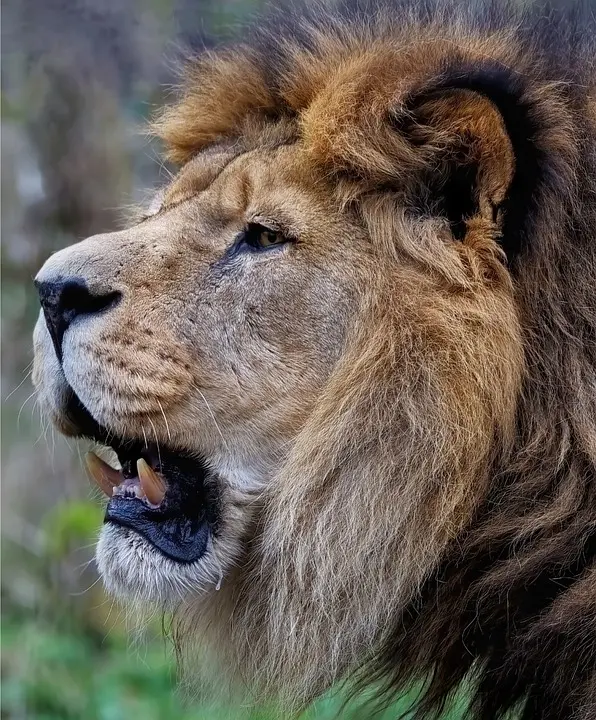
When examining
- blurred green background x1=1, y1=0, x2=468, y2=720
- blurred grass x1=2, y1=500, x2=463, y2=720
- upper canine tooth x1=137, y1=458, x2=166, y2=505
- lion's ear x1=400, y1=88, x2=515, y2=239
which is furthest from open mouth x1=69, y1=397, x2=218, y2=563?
blurred green background x1=1, y1=0, x2=468, y2=720

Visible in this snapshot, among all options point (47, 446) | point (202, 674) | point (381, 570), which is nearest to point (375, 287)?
point (381, 570)

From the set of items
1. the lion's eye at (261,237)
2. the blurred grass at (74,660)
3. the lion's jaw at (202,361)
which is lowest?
the blurred grass at (74,660)

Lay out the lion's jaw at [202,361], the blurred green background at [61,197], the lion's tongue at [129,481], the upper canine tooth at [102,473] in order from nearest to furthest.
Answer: the lion's jaw at [202,361]
the lion's tongue at [129,481]
the upper canine tooth at [102,473]
the blurred green background at [61,197]

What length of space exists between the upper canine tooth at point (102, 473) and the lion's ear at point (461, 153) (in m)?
0.99

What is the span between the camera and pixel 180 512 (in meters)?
2.43

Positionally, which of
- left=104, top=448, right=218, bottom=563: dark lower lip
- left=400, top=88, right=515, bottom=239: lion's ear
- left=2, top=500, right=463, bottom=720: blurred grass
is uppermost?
left=400, top=88, right=515, bottom=239: lion's ear

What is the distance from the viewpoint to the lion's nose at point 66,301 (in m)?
2.32

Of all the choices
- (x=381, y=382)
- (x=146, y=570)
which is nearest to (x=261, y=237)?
(x=381, y=382)

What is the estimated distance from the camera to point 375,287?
92.2 inches

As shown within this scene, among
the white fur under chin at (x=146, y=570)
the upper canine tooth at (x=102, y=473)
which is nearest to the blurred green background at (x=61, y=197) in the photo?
the upper canine tooth at (x=102, y=473)

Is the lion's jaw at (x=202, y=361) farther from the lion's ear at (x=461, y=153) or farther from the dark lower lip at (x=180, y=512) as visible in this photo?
the lion's ear at (x=461, y=153)

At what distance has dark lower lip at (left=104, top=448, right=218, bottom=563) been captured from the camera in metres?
2.41

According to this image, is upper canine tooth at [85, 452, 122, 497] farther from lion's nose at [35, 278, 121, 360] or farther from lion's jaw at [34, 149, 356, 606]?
lion's nose at [35, 278, 121, 360]

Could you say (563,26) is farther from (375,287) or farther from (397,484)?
(397,484)
